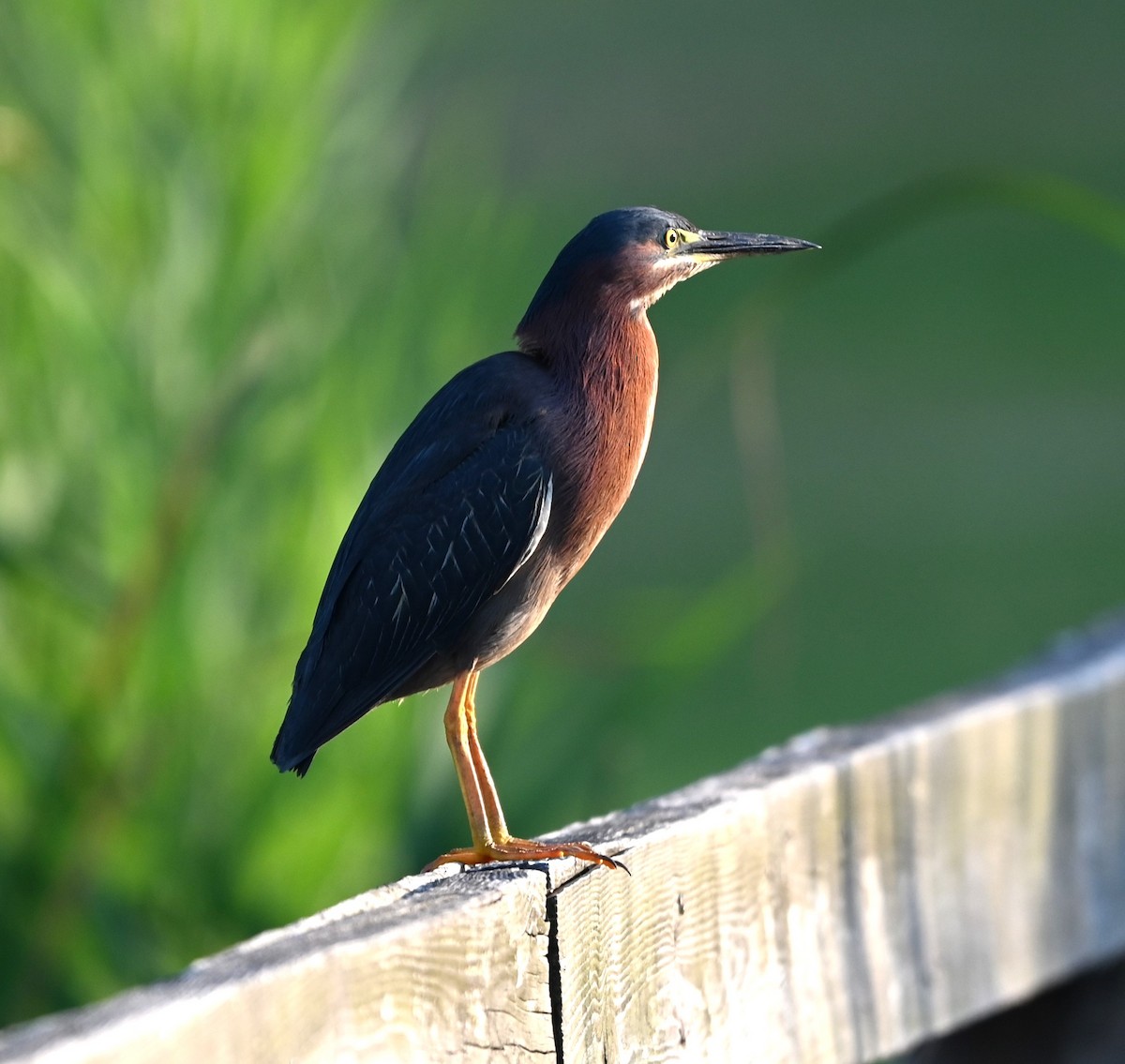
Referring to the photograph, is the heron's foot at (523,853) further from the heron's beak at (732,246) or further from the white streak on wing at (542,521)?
the heron's beak at (732,246)

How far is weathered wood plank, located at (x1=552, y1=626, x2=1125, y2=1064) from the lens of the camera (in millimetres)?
1444

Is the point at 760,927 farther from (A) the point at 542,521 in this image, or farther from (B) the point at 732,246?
(B) the point at 732,246

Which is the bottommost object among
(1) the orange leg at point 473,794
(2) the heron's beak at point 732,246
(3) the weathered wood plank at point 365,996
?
(1) the orange leg at point 473,794

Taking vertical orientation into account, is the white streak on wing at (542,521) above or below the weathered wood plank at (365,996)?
above

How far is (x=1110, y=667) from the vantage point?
6.22 feet

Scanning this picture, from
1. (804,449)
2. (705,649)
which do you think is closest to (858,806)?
(705,649)

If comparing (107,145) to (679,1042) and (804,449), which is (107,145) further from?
(804,449)

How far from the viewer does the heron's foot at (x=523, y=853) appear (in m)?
1.44

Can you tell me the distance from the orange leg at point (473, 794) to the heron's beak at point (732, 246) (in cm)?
55

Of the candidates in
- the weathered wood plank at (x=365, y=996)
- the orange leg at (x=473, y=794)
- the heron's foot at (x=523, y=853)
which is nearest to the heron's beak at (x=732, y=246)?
the orange leg at (x=473, y=794)

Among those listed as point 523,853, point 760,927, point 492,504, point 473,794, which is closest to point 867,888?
point 760,927

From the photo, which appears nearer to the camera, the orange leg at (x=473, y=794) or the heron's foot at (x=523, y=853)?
the heron's foot at (x=523, y=853)

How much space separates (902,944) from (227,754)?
1.38m

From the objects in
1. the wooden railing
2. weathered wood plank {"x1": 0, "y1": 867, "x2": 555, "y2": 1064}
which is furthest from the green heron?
weathered wood plank {"x1": 0, "y1": 867, "x2": 555, "y2": 1064}
